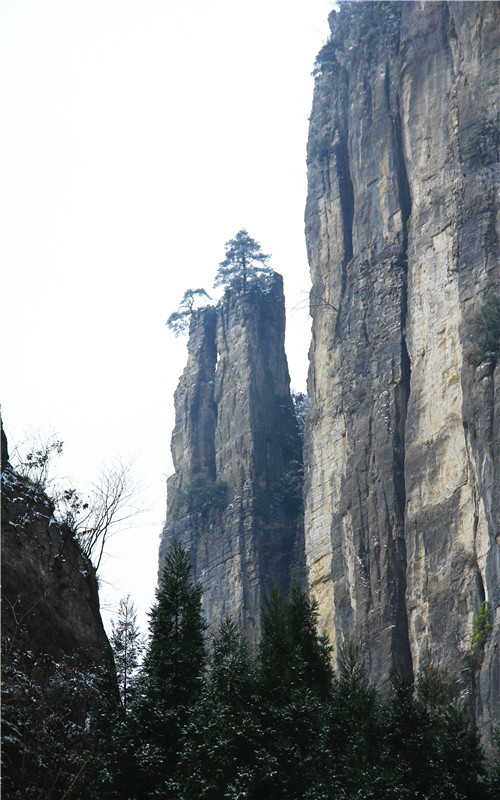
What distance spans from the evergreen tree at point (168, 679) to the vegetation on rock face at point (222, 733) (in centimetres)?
3

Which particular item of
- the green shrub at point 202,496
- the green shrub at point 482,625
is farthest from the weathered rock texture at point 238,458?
the green shrub at point 482,625

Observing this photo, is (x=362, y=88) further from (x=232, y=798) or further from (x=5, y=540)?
(x=232, y=798)

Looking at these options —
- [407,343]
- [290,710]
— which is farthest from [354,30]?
[290,710]

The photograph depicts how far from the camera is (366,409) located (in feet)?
178

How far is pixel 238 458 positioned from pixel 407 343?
70.1 ft

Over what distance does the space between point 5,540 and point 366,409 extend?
100ft

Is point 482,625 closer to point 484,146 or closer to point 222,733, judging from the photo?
point 222,733

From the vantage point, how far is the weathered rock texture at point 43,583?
25.8 metres

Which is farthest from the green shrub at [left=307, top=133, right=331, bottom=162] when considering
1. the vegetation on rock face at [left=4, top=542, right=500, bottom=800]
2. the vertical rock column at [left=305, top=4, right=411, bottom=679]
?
the vegetation on rock face at [left=4, top=542, right=500, bottom=800]

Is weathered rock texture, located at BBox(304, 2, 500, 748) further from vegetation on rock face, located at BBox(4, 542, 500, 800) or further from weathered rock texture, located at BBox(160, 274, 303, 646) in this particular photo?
vegetation on rock face, located at BBox(4, 542, 500, 800)

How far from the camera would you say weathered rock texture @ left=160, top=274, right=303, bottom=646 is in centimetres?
6594

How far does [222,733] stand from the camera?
24.3 meters

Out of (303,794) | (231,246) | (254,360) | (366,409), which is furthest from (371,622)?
(231,246)

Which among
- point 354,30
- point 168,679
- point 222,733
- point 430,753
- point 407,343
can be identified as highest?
point 354,30
